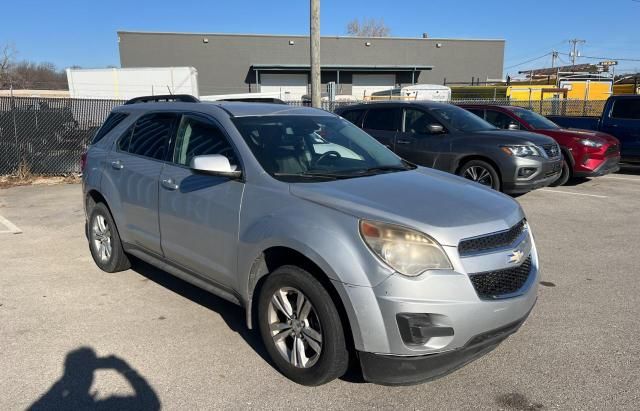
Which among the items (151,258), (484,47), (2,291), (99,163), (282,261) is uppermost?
(484,47)

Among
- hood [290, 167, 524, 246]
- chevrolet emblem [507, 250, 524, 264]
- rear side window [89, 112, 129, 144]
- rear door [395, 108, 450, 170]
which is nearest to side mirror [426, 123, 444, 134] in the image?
rear door [395, 108, 450, 170]

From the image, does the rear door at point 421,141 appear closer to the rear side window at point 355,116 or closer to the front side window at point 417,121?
the front side window at point 417,121

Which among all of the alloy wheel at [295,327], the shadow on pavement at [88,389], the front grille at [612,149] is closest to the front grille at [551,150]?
the front grille at [612,149]

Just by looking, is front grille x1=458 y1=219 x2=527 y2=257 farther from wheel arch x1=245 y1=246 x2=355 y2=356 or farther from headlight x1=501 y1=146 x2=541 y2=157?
headlight x1=501 y1=146 x2=541 y2=157

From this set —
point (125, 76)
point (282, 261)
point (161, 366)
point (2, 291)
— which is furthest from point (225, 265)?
point (125, 76)

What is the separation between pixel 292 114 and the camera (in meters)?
4.30

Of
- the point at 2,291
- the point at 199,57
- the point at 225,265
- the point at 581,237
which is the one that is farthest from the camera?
the point at 199,57

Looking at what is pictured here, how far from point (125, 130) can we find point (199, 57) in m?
40.0

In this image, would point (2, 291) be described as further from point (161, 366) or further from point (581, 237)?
point (581, 237)

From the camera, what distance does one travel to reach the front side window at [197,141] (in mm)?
3826

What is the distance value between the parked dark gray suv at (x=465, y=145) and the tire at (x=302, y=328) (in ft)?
18.8

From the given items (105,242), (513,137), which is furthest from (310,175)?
(513,137)

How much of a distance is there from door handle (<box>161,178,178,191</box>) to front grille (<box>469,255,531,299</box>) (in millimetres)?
2388

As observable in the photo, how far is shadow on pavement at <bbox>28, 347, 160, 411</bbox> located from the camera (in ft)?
9.70
